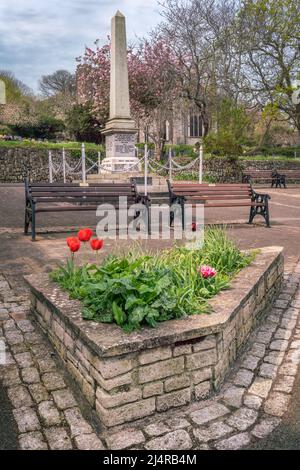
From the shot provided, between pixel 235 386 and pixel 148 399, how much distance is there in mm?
702

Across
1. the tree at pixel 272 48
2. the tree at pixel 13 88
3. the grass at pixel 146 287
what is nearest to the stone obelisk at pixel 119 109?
the grass at pixel 146 287

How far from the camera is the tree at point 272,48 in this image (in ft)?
87.0

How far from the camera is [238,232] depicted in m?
8.88

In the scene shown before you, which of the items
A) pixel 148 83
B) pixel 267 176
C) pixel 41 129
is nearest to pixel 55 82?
pixel 41 129

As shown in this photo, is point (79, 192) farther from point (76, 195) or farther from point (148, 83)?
point (148, 83)

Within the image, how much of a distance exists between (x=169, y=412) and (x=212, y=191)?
7.37 meters

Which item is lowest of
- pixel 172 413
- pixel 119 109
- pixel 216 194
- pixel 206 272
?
pixel 172 413

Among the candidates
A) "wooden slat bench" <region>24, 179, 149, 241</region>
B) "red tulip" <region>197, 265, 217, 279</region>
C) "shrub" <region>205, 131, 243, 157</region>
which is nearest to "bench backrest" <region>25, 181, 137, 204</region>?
"wooden slat bench" <region>24, 179, 149, 241</region>

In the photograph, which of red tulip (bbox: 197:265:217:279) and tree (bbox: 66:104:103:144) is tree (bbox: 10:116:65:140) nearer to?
tree (bbox: 66:104:103:144)

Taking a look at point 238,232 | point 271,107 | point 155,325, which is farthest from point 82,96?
point 155,325

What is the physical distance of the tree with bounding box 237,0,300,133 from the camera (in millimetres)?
26531

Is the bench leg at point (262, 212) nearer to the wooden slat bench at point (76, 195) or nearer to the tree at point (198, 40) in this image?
the wooden slat bench at point (76, 195)

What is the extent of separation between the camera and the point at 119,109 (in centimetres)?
1499

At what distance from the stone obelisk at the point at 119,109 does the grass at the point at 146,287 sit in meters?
10.5
